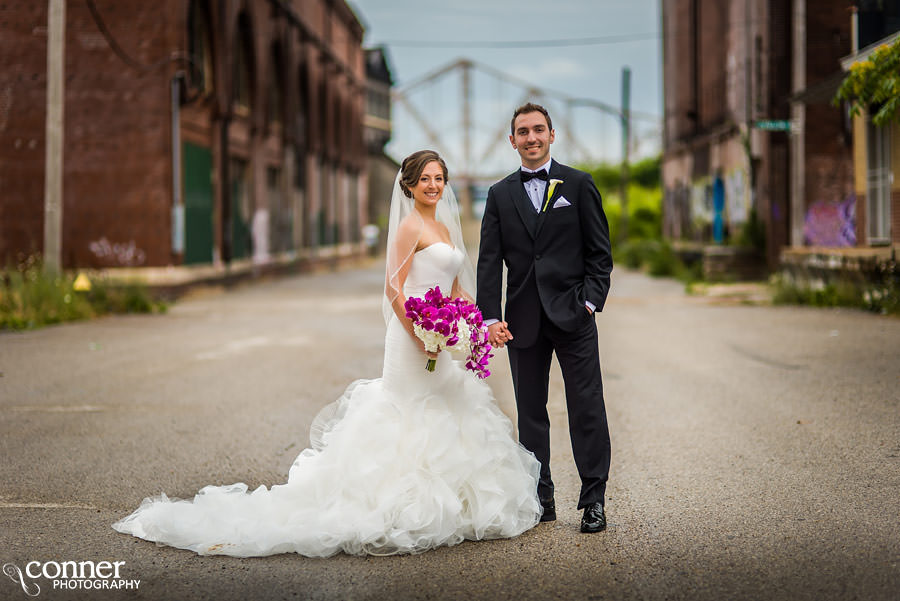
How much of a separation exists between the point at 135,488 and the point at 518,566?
2.40m

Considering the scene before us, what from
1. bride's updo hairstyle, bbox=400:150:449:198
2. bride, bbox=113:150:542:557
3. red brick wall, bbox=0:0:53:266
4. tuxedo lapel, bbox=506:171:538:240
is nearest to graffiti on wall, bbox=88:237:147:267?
red brick wall, bbox=0:0:53:266

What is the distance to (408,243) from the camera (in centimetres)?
452

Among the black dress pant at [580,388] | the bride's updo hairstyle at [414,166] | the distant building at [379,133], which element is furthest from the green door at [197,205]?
the distant building at [379,133]

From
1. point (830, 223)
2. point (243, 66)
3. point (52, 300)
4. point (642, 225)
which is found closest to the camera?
point (52, 300)

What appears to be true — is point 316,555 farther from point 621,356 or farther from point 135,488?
point 621,356

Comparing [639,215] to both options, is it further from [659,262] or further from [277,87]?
[277,87]

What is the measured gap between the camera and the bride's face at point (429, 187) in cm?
452

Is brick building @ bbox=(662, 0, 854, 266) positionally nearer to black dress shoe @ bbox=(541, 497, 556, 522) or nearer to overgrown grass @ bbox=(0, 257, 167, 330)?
overgrown grass @ bbox=(0, 257, 167, 330)

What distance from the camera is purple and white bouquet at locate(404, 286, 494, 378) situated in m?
4.32

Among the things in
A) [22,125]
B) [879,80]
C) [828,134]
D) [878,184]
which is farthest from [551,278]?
[828,134]

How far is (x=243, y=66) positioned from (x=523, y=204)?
24.3 metres

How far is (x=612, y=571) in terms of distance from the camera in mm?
3830

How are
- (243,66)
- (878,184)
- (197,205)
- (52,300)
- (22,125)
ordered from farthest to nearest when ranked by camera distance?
(243,66), (197,205), (22,125), (878,184), (52,300)

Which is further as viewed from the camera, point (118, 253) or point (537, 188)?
point (118, 253)
